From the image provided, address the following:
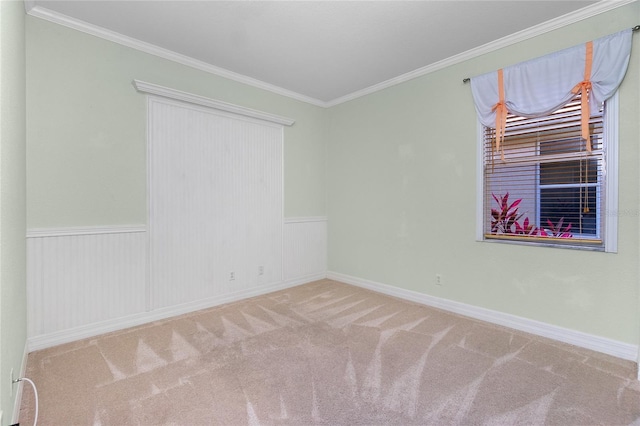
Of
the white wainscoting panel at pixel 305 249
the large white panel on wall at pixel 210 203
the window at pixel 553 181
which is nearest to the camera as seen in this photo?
the window at pixel 553 181

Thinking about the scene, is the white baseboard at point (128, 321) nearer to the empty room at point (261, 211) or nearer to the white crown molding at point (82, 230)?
the empty room at point (261, 211)

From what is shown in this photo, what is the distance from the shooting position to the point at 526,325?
2775 mm

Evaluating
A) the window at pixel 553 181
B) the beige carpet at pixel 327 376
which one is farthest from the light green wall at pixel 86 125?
the window at pixel 553 181

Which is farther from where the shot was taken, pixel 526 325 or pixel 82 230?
pixel 526 325

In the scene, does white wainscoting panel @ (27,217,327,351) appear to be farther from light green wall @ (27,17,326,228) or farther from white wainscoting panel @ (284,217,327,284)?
white wainscoting panel @ (284,217,327,284)

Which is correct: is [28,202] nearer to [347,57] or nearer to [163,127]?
[163,127]

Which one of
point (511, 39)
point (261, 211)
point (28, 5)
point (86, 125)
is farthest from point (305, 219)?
point (28, 5)

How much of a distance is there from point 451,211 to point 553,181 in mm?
933

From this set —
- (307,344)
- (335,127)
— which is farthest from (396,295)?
(335,127)

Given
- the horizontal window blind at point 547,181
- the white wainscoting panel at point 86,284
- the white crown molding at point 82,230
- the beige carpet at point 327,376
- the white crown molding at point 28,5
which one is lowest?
the beige carpet at point 327,376

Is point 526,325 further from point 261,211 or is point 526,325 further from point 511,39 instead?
point 261,211

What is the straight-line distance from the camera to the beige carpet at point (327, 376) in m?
1.69

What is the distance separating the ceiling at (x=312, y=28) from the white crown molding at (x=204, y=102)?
1.32 ft

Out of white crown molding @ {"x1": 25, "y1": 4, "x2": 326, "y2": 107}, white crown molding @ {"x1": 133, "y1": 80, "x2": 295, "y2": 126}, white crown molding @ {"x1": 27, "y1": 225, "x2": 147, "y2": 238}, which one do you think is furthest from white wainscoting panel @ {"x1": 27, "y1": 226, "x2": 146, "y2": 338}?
white crown molding @ {"x1": 25, "y1": 4, "x2": 326, "y2": 107}
